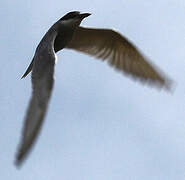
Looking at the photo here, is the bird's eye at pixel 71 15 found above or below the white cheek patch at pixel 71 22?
above

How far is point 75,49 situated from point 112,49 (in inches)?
31.3

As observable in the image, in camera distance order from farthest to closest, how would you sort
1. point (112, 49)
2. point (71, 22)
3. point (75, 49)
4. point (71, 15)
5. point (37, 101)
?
point (112, 49), point (75, 49), point (71, 15), point (71, 22), point (37, 101)

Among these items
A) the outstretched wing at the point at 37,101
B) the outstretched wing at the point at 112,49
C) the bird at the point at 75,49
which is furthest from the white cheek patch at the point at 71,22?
the outstretched wing at the point at 37,101

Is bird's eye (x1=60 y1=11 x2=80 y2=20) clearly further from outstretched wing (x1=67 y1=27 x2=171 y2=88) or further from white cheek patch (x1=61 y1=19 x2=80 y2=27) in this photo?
outstretched wing (x1=67 y1=27 x2=171 y2=88)

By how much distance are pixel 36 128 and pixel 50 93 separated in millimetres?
1061

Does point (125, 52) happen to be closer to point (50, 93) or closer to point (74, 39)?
point (74, 39)

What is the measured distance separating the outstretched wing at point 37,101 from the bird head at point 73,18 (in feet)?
7.70

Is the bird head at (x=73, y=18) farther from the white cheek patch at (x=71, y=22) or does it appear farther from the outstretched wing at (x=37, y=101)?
the outstretched wing at (x=37, y=101)

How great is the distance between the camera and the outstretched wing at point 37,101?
544 centimetres

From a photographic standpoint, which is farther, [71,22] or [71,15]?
[71,15]

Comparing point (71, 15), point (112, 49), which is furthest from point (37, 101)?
point (112, 49)

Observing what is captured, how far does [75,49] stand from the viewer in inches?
474

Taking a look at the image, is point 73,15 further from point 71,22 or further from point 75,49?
point 75,49

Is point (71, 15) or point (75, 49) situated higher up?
point (71, 15)
